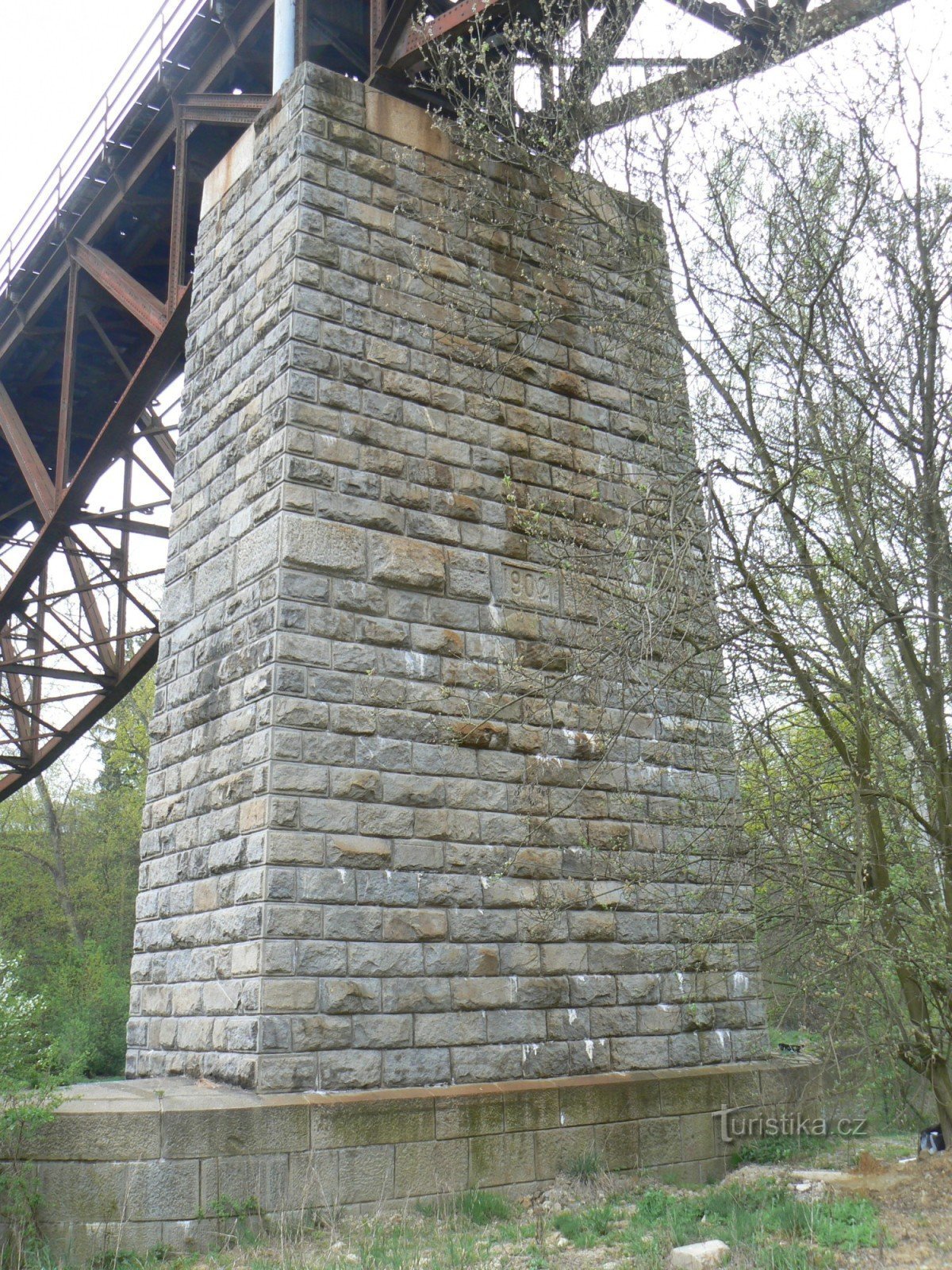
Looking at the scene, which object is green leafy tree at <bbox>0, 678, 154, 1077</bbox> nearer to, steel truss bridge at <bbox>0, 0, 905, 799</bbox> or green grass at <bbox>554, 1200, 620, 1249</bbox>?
steel truss bridge at <bbox>0, 0, 905, 799</bbox>

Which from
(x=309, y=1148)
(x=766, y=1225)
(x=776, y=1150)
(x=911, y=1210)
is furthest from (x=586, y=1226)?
(x=776, y=1150)

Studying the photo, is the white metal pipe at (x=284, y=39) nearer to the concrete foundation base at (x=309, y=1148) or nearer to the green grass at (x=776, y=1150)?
the concrete foundation base at (x=309, y=1148)

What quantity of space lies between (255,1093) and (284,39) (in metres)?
7.59

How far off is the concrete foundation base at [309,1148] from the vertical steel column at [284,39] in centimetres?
719

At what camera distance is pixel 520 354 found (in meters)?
9.09

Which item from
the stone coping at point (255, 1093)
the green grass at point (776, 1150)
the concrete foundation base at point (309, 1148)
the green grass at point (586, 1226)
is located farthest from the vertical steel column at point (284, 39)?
the green grass at point (776, 1150)

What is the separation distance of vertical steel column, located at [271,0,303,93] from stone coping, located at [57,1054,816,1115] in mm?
7068

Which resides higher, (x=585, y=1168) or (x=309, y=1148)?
(x=309, y=1148)

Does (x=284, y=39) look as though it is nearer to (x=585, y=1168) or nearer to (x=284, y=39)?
(x=284, y=39)

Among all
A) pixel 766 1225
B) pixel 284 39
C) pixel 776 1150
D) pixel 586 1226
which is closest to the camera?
pixel 766 1225

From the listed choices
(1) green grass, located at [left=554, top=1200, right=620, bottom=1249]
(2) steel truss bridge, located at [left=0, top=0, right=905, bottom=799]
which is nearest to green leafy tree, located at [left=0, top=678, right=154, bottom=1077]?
(2) steel truss bridge, located at [left=0, top=0, right=905, bottom=799]

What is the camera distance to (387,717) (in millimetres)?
7551

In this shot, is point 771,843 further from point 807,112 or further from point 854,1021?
point 807,112

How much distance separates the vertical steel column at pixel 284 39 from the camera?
905 centimetres
